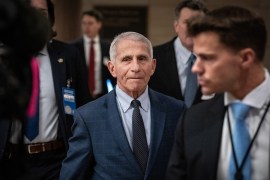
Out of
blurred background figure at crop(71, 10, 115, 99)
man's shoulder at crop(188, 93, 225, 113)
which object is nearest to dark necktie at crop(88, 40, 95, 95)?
blurred background figure at crop(71, 10, 115, 99)

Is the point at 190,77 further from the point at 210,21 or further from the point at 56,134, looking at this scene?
the point at 210,21

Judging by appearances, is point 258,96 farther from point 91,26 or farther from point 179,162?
point 91,26

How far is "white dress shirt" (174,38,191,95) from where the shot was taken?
3.55 m

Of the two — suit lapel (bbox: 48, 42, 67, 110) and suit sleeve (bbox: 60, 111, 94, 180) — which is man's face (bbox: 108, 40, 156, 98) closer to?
suit sleeve (bbox: 60, 111, 94, 180)

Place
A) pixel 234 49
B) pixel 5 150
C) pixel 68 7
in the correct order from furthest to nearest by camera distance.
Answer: pixel 68 7 < pixel 5 150 < pixel 234 49

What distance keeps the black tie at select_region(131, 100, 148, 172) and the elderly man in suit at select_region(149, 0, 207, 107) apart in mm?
945

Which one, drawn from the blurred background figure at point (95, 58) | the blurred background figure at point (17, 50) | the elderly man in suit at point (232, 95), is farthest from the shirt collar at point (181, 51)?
the blurred background figure at point (95, 58)

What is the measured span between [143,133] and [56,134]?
2.63 ft

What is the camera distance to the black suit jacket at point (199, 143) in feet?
6.32

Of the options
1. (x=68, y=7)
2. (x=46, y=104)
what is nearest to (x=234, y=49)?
(x=46, y=104)

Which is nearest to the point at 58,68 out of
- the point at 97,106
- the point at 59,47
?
the point at 59,47

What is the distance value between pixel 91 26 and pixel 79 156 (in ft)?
14.7

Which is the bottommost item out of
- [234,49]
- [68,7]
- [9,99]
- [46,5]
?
[9,99]

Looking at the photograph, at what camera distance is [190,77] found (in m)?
3.48
